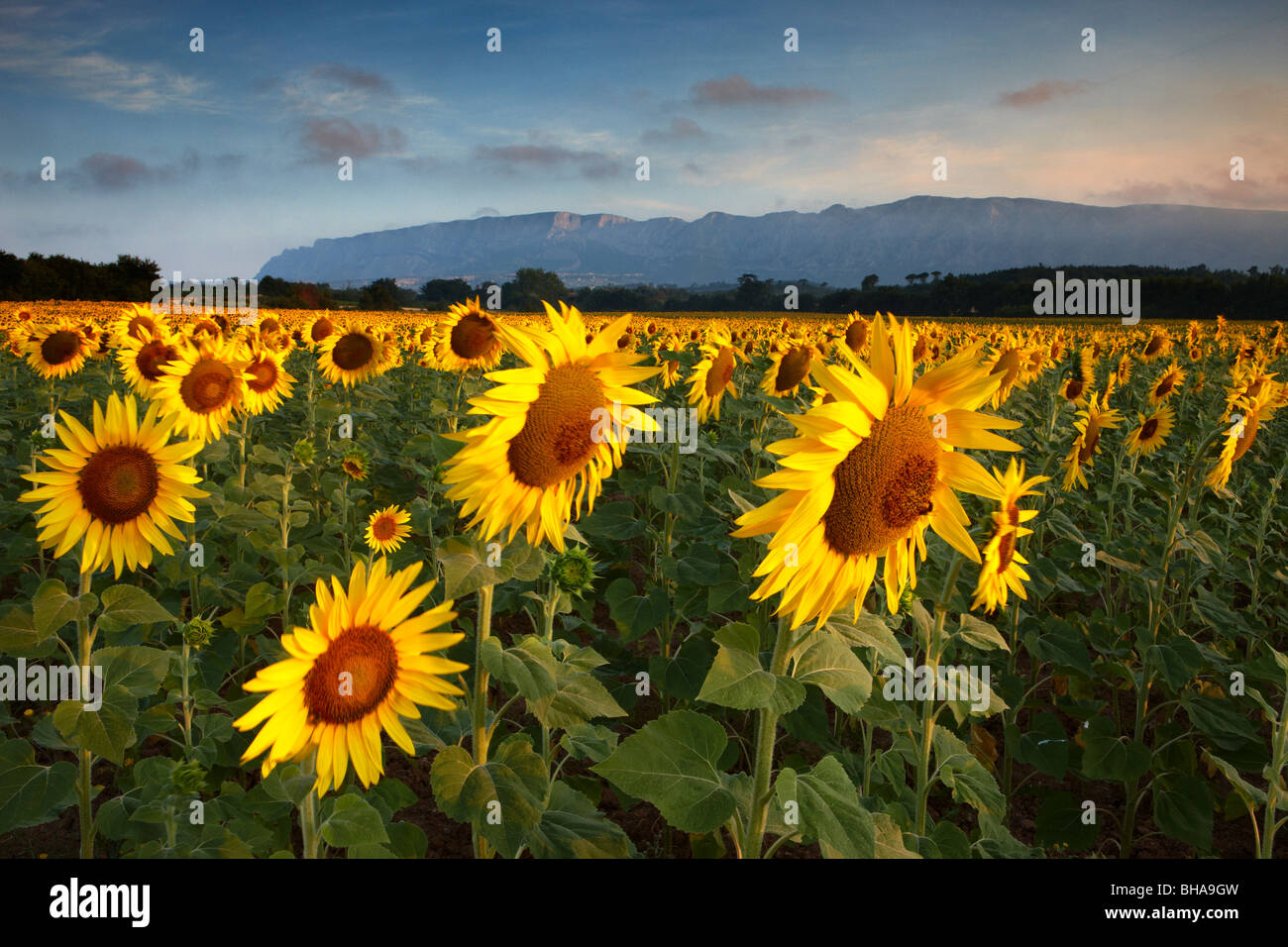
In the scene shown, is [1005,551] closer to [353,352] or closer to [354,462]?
[354,462]

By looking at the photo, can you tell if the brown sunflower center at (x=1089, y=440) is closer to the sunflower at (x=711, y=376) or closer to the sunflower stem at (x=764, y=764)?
the sunflower at (x=711, y=376)

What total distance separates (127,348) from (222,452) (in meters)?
3.22

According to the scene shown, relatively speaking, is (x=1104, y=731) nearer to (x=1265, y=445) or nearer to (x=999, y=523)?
(x=999, y=523)

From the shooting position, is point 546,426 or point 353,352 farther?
point 353,352

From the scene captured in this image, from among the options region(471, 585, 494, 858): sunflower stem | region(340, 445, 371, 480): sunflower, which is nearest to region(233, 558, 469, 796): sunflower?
region(471, 585, 494, 858): sunflower stem

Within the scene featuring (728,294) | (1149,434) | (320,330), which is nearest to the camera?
(1149,434)

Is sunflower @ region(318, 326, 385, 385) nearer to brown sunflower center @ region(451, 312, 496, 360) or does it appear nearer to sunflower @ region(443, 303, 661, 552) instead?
brown sunflower center @ region(451, 312, 496, 360)

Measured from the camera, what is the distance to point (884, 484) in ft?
6.06

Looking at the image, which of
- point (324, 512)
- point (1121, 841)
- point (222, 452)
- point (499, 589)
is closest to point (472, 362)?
point (222, 452)

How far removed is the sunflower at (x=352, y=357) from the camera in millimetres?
8805

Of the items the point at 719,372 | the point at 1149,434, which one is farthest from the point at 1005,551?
the point at 1149,434

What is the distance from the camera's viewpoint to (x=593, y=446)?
231 cm

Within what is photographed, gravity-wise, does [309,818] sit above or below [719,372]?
below

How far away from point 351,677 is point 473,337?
3960 millimetres
